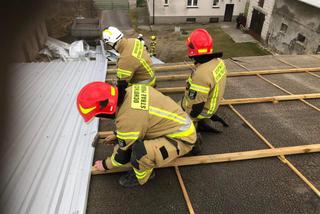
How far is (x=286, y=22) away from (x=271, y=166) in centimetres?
1836

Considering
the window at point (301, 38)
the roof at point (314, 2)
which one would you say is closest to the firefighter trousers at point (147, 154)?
the roof at point (314, 2)

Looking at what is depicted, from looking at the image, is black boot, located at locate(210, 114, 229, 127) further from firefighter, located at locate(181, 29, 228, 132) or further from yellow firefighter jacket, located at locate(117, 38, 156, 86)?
yellow firefighter jacket, located at locate(117, 38, 156, 86)

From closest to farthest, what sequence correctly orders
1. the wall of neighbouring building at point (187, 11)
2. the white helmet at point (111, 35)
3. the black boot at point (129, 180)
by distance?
1. the black boot at point (129, 180)
2. the white helmet at point (111, 35)
3. the wall of neighbouring building at point (187, 11)

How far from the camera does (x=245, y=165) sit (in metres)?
4.64

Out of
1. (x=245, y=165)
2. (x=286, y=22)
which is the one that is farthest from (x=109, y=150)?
(x=286, y=22)

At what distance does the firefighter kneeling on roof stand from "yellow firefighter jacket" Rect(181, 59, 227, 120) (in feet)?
2.97

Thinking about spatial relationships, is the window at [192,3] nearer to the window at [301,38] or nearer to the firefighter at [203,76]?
the window at [301,38]

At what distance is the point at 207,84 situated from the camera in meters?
4.73

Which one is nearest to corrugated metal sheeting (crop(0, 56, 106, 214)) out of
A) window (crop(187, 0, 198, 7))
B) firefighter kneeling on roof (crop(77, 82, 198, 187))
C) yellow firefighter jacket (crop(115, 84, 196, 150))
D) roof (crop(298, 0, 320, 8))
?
firefighter kneeling on roof (crop(77, 82, 198, 187))

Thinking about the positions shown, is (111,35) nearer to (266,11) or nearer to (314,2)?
(314,2)

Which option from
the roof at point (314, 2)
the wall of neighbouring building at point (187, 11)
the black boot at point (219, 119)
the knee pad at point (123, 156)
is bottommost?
the wall of neighbouring building at point (187, 11)

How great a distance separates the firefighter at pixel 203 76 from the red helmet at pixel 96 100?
5.95 feet

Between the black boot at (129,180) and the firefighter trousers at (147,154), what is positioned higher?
the firefighter trousers at (147,154)

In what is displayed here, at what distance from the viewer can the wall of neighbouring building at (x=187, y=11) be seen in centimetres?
2761
